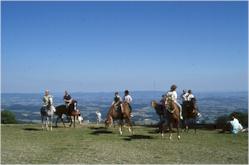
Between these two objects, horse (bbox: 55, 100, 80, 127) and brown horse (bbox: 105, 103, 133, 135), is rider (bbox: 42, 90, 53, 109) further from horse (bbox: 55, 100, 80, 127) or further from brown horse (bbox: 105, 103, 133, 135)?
brown horse (bbox: 105, 103, 133, 135)

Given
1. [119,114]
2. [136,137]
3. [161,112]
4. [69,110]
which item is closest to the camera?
[136,137]

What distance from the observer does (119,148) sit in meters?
18.2

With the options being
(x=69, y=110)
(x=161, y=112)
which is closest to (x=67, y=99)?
(x=69, y=110)

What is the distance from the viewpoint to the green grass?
1538 centimetres

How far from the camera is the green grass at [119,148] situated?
50.5 ft

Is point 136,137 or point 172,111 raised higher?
point 172,111

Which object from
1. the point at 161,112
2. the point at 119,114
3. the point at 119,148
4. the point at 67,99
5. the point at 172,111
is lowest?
the point at 119,148

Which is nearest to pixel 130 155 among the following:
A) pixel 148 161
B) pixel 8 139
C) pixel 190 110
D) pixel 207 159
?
pixel 148 161

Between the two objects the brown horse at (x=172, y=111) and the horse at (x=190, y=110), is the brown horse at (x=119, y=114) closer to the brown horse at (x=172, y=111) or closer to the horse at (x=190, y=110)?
the horse at (x=190, y=110)

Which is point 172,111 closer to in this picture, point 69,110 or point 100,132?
point 100,132

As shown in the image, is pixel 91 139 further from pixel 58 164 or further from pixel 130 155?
pixel 58 164

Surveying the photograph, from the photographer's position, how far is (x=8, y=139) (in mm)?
21266

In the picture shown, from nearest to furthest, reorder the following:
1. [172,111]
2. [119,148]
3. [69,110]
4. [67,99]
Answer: [119,148]
[172,111]
[69,110]
[67,99]

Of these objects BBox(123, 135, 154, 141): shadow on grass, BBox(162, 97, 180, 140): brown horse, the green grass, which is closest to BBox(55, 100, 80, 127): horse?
the green grass
